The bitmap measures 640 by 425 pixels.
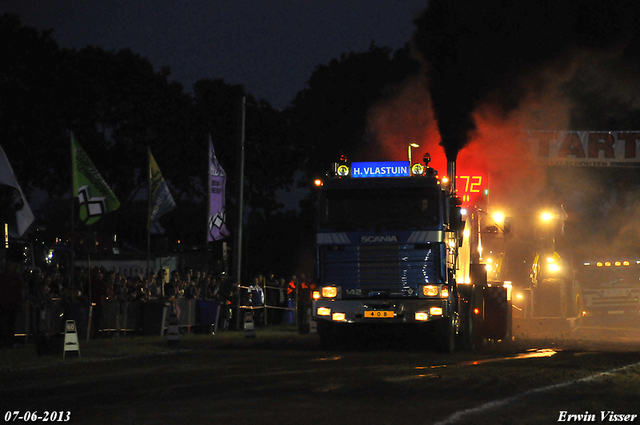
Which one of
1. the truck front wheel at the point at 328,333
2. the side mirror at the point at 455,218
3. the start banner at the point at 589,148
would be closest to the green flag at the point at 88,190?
the truck front wheel at the point at 328,333

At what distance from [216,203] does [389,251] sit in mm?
10908

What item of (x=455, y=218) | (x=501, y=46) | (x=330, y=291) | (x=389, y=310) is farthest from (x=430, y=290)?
(x=501, y=46)

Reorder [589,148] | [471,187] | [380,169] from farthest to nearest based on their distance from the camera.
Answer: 1. [589,148]
2. [471,187]
3. [380,169]

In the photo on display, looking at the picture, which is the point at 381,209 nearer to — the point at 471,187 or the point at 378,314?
the point at 378,314

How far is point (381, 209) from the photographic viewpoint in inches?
730

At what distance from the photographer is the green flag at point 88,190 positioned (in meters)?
23.7

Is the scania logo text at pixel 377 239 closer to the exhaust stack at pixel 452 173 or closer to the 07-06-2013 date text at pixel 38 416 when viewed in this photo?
the exhaust stack at pixel 452 173

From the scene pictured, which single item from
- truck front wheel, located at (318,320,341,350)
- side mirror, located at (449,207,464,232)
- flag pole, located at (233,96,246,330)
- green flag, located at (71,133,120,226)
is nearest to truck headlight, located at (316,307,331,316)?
truck front wheel, located at (318,320,341,350)

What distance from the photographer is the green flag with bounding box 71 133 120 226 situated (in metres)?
23.7

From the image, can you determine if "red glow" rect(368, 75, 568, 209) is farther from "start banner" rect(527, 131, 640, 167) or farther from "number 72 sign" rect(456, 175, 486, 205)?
"start banner" rect(527, 131, 640, 167)

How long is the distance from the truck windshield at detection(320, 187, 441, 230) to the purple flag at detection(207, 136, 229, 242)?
31.8ft

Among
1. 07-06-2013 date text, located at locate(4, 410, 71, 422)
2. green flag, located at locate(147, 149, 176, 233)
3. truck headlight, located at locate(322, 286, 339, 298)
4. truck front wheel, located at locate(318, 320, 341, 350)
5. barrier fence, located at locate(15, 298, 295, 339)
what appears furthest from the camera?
green flag, located at locate(147, 149, 176, 233)

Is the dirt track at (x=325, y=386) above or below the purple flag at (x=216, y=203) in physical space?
below

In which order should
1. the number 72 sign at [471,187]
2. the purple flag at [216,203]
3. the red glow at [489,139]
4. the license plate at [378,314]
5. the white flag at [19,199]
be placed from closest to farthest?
the license plate at [378,314] → the white flag at [19,199] → the number 72 sign at [471,187] → the purple flag at [216,203] → the red glow at [489,139]
